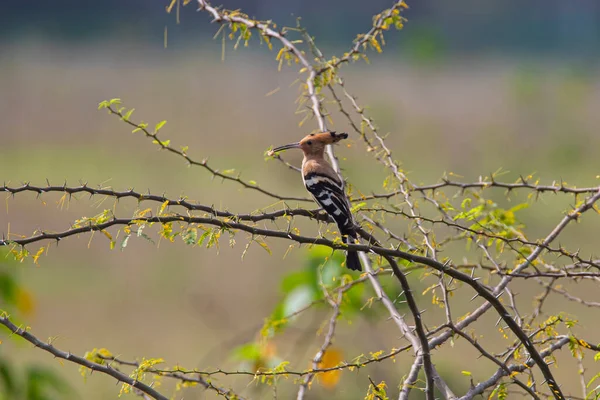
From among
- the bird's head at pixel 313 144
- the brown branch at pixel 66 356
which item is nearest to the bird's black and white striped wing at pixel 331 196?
the bird's head at pixel 313 144

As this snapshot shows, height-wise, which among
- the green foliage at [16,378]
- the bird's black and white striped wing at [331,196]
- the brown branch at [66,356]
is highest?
the bird's black and white striped wing at [331,196]

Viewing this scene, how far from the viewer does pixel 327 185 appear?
290 cm

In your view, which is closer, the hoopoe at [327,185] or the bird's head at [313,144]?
the hoopoe at [327,185]

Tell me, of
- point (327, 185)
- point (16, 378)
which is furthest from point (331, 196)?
point (16, 378)

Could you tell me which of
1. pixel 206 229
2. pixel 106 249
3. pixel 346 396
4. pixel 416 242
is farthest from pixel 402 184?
pixel 106 249

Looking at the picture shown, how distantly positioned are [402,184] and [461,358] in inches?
202

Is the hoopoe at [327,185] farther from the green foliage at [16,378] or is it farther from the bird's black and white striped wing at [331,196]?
the green foliage at [16,378]

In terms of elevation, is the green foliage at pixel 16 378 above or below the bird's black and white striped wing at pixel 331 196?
below

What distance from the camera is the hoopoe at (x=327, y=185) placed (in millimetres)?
2501

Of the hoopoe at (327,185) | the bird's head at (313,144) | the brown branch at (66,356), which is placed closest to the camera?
the brown branch at (66,356)

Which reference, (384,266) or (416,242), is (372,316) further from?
(416,242)

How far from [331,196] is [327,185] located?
0.37 ft

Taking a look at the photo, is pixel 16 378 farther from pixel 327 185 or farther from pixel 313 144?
pixel 313 144

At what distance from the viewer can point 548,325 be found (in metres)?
1.78
